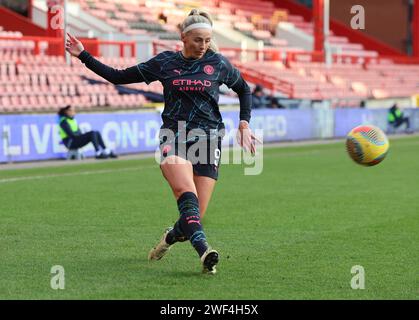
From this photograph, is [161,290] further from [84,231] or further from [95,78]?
[95,78]

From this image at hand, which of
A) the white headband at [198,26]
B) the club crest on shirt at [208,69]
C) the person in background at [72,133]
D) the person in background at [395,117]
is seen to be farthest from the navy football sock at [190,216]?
the person in background at [395,117]

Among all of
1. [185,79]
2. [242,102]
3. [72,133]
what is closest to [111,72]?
[185,79]

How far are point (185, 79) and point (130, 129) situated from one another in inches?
658

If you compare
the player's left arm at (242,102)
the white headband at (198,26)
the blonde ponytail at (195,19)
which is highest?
the blonde ponytail at (195,19)

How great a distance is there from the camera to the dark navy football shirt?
8008 mm

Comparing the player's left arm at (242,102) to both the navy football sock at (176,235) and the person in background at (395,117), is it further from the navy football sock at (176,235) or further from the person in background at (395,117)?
the person in background at (395,117)

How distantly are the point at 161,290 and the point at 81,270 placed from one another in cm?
111

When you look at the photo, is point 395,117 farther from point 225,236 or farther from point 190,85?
point 190,85

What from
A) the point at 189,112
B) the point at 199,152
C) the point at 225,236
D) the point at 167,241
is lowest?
the point at 225,236

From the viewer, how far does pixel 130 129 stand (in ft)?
80.8

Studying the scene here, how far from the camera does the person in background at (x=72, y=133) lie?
2170 cm

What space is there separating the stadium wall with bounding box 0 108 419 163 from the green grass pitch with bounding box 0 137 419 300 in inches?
97.6

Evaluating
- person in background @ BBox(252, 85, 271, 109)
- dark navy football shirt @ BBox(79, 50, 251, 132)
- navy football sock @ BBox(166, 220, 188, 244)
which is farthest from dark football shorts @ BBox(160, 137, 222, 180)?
person in background @ BBox(252, 85, 271, 109)

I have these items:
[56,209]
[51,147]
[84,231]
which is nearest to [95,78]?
[51,147]
